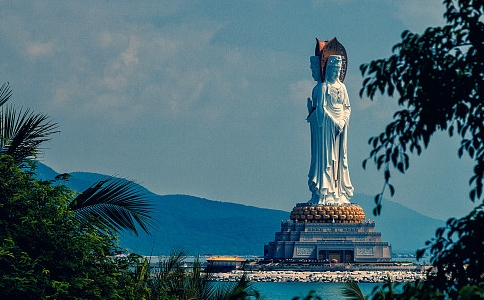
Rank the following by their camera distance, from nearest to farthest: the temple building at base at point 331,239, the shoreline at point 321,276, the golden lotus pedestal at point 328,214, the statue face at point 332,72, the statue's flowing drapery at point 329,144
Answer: the shoreline at point 321,276
the temple building at base at point 331,239
the golden lotus pedestal at point 328,214
the statue's flowing drapery at point 329,144
the statue face at point 332,72

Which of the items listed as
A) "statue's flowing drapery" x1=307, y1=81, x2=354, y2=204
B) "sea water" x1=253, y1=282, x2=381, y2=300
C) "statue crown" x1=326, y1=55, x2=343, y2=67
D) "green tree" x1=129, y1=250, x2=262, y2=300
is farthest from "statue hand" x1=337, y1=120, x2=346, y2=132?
"green tree" x1=129, y1=250, x2=262, y2=300

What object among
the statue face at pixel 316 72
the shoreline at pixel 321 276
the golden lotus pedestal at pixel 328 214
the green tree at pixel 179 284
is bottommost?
the green tree at pixel 179 284

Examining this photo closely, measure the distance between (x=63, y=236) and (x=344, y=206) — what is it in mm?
65992

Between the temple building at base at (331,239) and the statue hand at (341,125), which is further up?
the statue hand at (341,125)

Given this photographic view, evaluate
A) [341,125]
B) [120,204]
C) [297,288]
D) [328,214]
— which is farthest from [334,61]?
[120,204]

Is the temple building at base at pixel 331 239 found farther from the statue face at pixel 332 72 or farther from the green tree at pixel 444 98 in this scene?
the green tree at pixel 444 98

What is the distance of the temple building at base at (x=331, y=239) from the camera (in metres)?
77.6

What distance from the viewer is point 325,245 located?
77750mm

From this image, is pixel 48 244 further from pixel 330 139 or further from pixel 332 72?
pixel 332 72

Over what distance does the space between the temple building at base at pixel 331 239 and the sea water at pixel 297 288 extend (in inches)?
286

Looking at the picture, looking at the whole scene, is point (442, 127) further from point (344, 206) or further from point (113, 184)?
point (344, 206)

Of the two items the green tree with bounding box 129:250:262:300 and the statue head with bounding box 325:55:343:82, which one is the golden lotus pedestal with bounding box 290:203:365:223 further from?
the green tree with bounding box 129:250:262:300

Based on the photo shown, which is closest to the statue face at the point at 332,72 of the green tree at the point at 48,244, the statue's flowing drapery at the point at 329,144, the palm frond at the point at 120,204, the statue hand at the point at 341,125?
the statue's flowing drapery at the point at 329,144

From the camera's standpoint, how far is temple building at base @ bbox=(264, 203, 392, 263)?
77.6 m
